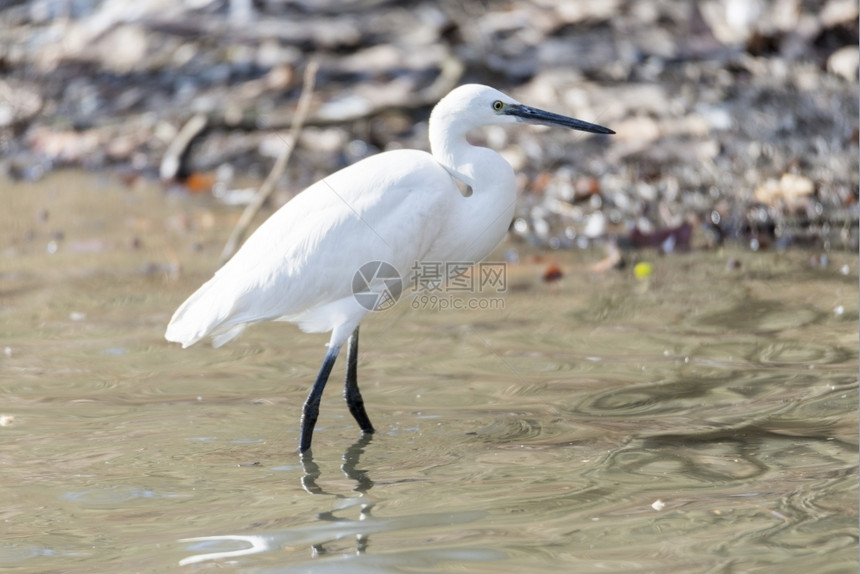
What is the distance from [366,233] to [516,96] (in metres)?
5.94

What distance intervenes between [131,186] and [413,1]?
3.32 meters

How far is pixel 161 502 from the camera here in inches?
159

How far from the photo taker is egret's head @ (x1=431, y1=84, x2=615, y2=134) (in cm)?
481

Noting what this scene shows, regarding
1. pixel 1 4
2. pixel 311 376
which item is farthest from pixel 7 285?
pixel 1 4

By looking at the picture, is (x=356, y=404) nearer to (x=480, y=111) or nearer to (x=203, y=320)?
(x=203, y=320)

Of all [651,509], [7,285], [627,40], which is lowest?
[651,509]

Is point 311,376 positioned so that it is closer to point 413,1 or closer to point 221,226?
point 221,226

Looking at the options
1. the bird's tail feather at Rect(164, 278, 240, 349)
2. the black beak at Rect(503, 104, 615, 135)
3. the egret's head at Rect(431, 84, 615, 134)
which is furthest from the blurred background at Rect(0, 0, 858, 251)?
the bird's tail feather at Rect(164, 278, 240, 349)

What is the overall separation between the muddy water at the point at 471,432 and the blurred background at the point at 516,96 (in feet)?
3.51

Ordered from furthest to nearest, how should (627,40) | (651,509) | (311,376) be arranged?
1. (627,40)
2. (311,376)
3. (651,509)

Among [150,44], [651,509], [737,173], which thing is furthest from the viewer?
[150,44]

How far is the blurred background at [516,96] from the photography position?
8328 mm

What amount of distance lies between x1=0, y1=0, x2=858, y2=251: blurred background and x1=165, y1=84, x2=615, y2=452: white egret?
10.1ft

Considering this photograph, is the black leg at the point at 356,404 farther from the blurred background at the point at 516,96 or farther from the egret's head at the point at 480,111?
the blurred background at the point at 516,96
